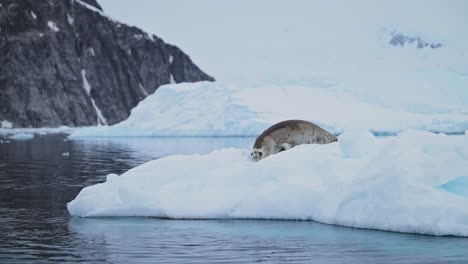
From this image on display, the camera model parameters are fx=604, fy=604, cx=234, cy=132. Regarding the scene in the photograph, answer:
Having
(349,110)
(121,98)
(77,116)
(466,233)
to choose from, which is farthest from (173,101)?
(121,98)

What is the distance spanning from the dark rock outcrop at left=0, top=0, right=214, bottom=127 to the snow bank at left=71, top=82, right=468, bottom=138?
38.9 m

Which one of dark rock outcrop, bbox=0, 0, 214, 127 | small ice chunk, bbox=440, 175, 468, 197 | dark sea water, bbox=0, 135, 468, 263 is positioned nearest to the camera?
dark sea water, bbox=0, 135, 468, 263

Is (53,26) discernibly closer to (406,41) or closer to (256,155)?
(406,41)

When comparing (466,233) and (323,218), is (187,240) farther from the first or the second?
(466,233)

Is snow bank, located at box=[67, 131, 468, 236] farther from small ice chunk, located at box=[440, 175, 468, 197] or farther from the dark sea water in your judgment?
the dark sea water

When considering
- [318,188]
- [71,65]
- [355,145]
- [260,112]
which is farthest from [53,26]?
[318,188]

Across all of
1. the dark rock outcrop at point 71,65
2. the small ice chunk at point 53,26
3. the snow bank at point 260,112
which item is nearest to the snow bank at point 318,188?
the snow bank at point 260,112

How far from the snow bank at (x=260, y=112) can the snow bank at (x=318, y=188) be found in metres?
31.2

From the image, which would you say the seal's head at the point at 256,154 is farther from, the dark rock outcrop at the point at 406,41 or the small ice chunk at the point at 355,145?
the dark rock outcrop at the point at 406,41

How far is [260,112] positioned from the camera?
42.4m

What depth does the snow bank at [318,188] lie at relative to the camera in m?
7.74

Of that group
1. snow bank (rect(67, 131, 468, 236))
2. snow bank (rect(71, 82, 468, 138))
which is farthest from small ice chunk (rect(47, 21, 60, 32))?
snow bank (rect(67, 131, 468, 236))

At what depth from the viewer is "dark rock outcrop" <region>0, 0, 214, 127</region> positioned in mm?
85000

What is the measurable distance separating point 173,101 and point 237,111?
6.16m
